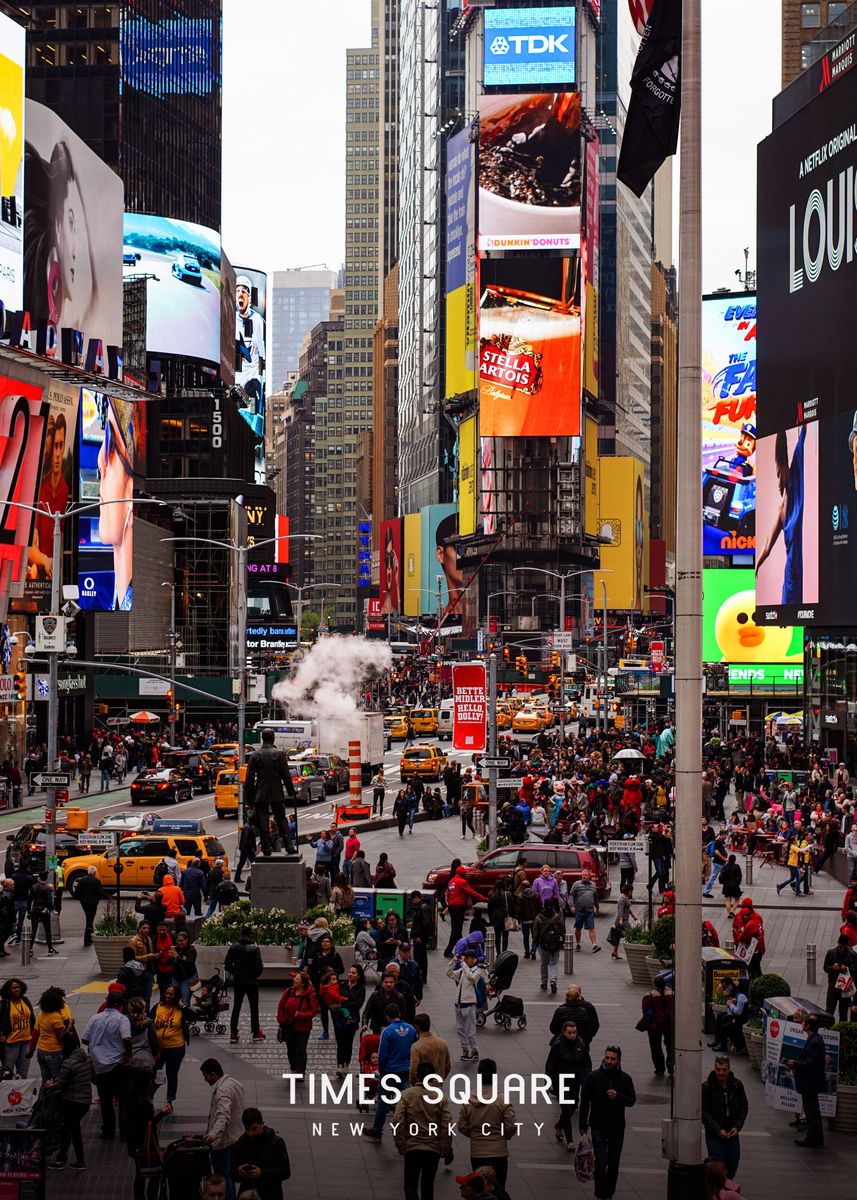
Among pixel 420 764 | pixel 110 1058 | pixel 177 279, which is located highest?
pixel 177 279

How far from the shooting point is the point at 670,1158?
14.2 meters

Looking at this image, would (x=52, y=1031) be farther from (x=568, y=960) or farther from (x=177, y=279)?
(x=177, y=279)

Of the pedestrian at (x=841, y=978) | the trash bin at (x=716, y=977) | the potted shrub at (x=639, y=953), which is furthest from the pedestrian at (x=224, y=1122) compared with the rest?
the potted shrub at (x=639, y=953)

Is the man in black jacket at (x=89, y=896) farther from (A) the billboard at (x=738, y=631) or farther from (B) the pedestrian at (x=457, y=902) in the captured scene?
(A) the billboard at (x=738, y=631)

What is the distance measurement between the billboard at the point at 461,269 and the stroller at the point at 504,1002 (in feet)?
419

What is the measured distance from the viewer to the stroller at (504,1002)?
2127 centimetres

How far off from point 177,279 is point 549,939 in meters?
107

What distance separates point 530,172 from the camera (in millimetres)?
143375

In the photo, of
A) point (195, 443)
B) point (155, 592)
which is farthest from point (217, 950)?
point (195, 443)

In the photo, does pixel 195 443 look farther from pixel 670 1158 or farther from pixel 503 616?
pixel 670 1158

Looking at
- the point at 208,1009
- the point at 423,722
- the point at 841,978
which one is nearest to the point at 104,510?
the point at 423,722

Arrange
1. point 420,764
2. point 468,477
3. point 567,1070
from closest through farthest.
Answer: point 567,1070, point 420,764, point 468,477

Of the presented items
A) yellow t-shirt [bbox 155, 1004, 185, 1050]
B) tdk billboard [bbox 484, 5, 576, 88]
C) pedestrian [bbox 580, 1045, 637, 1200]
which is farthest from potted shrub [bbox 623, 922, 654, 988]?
tdk billboard [bbox 484, 5, 576, 88]

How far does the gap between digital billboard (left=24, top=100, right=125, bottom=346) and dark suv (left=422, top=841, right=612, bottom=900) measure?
2026 inches
